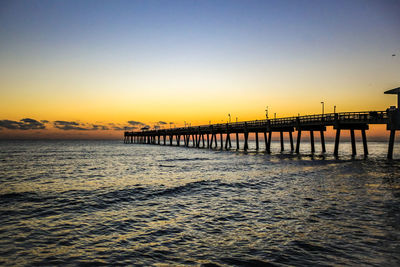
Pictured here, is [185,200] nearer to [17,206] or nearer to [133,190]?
[133,190]

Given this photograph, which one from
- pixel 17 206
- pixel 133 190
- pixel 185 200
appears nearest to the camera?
pixel 17 206

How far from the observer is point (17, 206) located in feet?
35.2

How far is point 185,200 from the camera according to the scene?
11453 mm

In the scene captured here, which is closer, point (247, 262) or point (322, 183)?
point (247, 262)

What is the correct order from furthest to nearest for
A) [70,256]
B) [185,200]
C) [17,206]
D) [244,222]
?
[185,200], [17,206], [244,222], [70,256]

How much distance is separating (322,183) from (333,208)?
584 cm

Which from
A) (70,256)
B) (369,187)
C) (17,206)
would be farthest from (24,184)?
(369,187)

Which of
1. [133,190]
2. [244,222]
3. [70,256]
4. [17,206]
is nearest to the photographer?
[70,256]

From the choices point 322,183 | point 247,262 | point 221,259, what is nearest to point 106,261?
point 221,259

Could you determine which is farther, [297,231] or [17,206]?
[17,206]

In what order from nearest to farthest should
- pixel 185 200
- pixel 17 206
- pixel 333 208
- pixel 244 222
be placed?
pixel 244 222
pixel 333 208
pixel 17 206
pixel 185 200

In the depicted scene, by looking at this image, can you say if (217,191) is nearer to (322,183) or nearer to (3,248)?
(322,183)

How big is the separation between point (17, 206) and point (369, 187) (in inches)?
668

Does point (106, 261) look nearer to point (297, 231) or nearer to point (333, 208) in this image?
point (297, 231)
